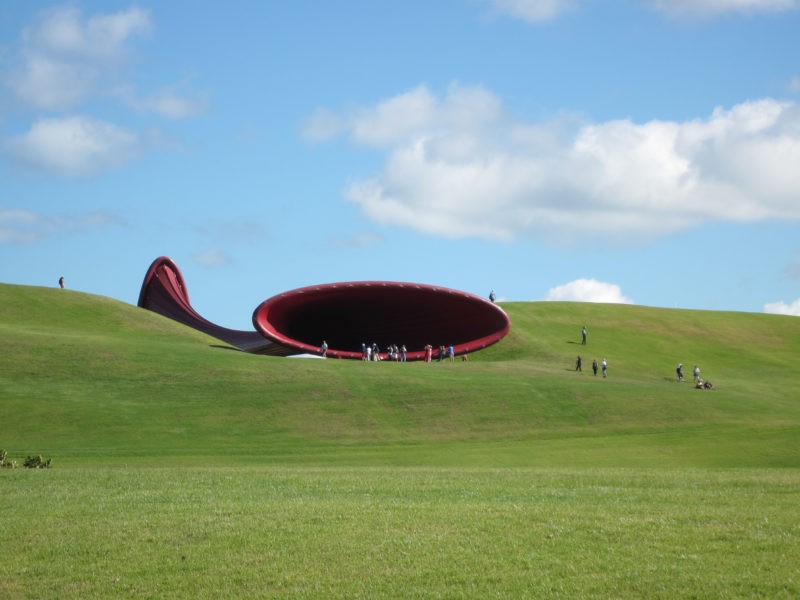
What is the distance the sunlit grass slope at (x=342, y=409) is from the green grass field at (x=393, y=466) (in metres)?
0.16

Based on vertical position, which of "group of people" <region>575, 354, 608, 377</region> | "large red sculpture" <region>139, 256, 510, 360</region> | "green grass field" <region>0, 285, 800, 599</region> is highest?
"large red sculpture" <region>139, 256, 510, 360</region>

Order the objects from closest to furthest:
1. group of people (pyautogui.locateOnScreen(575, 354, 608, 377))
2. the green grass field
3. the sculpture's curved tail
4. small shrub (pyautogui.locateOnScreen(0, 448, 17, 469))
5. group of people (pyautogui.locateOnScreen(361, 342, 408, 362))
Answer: the green grass field, small shrub (pyautogui.locateOnScreen(0, 448, 17, 469)), group of people (pyautogui.locateOnScreen(575, 354, 608, 377)), group of people (pyautogui.locateOnScreen(361, 342, 408, 362)), the sculpture's curved tail

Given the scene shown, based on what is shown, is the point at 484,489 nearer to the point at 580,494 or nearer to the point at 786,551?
the point at 580,494

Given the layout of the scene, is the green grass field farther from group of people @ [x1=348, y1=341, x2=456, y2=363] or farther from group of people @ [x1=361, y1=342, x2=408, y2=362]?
group of people @ [x1=361, y1=342, x2=408, y2=362]

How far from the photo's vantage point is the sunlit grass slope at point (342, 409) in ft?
102

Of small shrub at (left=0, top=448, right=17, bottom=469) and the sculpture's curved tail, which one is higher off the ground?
the sculpture's curved tail

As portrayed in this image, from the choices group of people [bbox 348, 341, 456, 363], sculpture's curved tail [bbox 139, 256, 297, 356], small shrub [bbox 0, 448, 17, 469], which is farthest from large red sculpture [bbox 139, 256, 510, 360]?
small shrub [bbox 0, 448, 17, 469]

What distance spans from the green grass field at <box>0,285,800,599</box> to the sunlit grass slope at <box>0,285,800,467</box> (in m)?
0.16

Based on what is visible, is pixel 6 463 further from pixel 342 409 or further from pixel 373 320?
pixel 373 320

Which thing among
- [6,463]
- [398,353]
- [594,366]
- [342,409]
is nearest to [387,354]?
[398,353]

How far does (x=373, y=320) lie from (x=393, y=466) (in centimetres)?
3054

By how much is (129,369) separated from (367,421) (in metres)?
11.8

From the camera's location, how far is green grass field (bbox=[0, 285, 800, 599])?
38.9 ft

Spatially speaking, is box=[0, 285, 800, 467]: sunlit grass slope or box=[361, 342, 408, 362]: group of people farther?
box=[361, 342, 408, 362]: group of people
